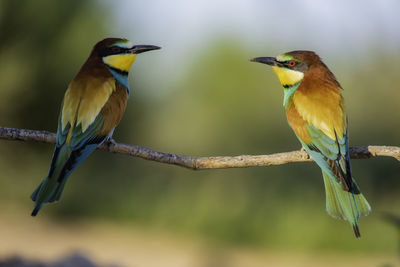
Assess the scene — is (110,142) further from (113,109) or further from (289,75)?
(289,75)

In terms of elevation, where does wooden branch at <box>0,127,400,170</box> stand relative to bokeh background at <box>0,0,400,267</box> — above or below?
above

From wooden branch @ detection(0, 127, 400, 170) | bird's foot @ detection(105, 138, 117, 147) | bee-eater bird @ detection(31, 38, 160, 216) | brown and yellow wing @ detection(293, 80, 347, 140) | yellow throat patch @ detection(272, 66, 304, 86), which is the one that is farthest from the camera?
yellow throat patch @ detection(272, 66, 304, 86)

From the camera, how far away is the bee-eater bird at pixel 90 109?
2068 mm

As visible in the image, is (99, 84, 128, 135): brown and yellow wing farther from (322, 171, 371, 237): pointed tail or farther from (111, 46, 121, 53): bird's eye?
(322, 171, 371, 237): pointed tail

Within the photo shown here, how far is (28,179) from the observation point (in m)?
7.09

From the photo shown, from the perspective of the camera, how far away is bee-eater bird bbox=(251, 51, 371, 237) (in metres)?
2.38

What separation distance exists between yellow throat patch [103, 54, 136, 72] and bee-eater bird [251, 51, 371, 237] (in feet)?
2.04

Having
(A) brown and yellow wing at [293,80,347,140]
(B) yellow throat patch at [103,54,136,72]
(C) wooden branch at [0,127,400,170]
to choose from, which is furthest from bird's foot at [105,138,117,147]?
(A) brown and yellow wing at [293,80,347,140]

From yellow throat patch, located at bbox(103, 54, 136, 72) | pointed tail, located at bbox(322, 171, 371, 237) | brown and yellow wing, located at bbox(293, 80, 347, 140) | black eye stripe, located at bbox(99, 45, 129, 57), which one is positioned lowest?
pointed tail, located at bbox(322, 171, 371, 237)

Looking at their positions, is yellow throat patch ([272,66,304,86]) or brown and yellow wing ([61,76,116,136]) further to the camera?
yellow throat patch ([272,66,304,86])

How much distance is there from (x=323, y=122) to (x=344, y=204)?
1.46 feet

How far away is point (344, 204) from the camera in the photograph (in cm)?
238

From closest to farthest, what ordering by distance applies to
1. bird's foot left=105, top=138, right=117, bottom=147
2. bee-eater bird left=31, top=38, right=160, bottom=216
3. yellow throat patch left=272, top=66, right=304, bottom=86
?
1. bee-eater bird left=31, top=38, right=160, bottom=216
2. bird's foot left=105, top=138, right=117, bottom=147
3. yellow throat patch left=272, top=66, right=304, bottom=86

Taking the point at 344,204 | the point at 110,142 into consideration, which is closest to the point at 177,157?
the point at 110,142
